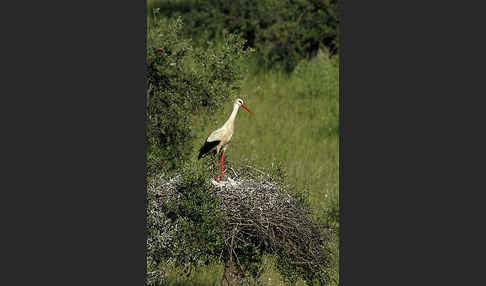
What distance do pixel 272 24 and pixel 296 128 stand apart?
1456mm

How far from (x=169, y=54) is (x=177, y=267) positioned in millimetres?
2538

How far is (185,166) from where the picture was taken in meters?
9.23

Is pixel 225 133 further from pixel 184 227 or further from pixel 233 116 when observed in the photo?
pixel 184 227

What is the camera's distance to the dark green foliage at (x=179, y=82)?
9641 mm

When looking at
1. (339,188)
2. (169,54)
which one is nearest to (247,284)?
(339,188)

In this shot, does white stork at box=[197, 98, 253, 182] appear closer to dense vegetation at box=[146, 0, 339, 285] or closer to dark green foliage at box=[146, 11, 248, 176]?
dense vegetation at box=[146, 0, 339, 285]

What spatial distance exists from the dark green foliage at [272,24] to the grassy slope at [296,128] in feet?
0.76

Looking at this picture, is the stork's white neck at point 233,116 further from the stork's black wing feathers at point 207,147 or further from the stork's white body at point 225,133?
the stork's black wing feathers at point 207,147

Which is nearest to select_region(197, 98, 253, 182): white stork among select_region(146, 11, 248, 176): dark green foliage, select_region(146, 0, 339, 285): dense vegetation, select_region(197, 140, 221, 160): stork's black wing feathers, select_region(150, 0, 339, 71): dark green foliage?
select_region(197, 140, 221, 160): stork's black wing feathers

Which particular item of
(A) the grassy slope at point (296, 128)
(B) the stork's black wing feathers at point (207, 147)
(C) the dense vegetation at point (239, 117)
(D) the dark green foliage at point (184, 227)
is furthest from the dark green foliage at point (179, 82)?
(D) the dark green foliage at point (184, 227)

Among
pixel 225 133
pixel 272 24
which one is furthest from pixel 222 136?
pixel 272 24

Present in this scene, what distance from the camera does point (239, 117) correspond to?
365 inches

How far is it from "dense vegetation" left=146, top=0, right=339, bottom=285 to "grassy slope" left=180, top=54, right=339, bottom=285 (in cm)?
1

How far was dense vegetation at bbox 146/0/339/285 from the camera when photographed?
8.79 metres
